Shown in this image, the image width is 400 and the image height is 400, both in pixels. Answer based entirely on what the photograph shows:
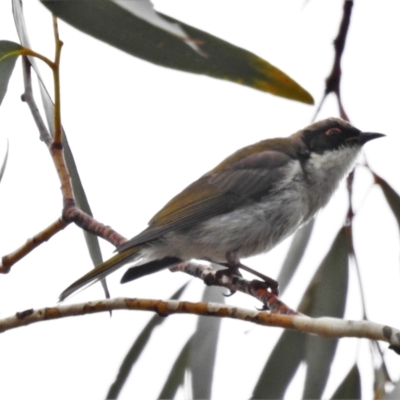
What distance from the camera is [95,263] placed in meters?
3.22

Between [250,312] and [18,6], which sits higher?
[18,6]

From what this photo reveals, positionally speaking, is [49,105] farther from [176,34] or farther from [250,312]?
[250,312]

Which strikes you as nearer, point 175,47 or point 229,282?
point 175,47

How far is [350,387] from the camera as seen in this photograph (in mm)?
3037

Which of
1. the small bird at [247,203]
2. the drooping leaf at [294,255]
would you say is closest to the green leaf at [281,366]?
the drooping leaf at [294,255]

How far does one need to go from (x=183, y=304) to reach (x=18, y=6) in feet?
5.40

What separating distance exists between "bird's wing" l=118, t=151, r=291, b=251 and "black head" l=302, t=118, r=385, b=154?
22cm

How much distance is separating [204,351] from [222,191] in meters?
1.00

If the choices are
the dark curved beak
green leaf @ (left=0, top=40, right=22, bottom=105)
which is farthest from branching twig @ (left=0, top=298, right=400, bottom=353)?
the dark curved beak

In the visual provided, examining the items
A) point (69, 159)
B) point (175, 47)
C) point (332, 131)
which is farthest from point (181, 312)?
point (332, 131)

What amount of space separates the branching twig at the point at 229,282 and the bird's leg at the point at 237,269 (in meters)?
0.10

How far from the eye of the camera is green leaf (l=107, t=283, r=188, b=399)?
10.5ft

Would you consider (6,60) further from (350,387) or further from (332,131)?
(332,131)

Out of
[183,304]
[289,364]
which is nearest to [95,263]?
[289,364]
